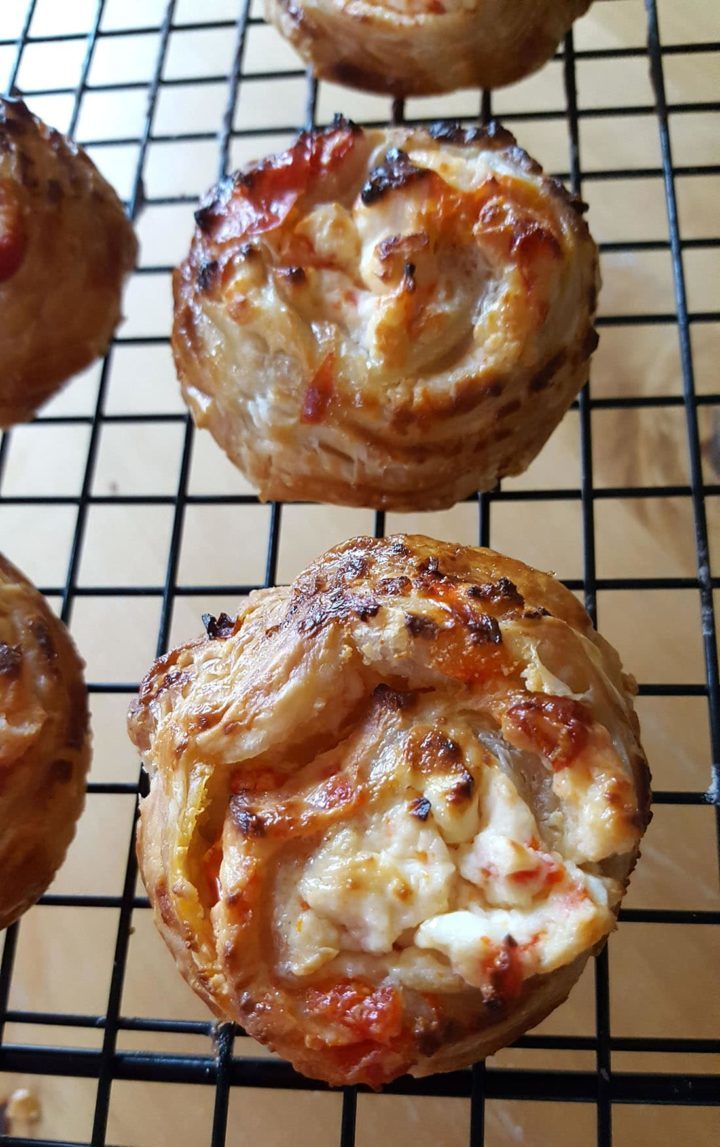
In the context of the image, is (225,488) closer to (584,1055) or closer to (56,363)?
(56,363)

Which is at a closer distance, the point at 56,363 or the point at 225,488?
the point at 56,363

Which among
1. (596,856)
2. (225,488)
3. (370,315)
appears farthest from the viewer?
→ (225,488)

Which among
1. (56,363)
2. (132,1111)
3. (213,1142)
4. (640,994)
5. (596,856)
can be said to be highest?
(56,363)

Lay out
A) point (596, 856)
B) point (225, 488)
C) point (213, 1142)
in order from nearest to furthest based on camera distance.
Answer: point (596, 856) < point (213, 1142) < point (225, 488)

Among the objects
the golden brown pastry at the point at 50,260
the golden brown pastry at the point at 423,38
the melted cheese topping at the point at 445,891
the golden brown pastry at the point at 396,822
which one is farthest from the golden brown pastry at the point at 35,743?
the golden brown pastry at the point at 423,38

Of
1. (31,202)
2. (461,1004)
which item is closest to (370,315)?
(31,202)

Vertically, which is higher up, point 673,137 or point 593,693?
point 673,137

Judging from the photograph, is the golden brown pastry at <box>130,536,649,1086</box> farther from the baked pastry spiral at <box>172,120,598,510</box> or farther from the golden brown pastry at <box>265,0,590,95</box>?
the golden brown pastry at <box>265,0,590,95</box>
